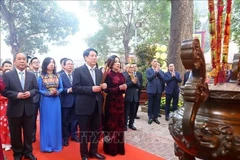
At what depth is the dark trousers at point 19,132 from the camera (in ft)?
8.05

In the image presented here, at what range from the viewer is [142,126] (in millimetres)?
4172

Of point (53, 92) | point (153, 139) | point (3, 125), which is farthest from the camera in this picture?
point (153, 139)

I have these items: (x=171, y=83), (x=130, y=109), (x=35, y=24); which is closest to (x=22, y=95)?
(x=130, y=109)

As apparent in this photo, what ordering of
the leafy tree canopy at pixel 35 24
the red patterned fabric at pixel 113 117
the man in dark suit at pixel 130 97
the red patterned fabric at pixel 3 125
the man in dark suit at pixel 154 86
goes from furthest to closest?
1. the leafy tree canopy at pixel 35 24
2. the man in dark suit at pixel 154 86
3. the man in dark suit at pixel 130 97
4. the red patterned fabric at pixel 3 125
5. the red patterned fabric at pixel 113 117

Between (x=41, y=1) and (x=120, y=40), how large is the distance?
6.35m

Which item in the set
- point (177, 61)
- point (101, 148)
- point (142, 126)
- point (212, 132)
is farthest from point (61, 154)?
point (177, 61)

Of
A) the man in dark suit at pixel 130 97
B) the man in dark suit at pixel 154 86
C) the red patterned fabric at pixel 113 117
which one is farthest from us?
the man in dark suit at pixel 154 86

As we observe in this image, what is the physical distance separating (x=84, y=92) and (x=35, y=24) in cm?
998

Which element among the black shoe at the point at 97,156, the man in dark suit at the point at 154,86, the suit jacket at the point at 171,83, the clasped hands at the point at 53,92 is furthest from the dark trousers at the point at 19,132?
the suit jacket at the point at 171,83

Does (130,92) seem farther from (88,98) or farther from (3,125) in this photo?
(3,125)

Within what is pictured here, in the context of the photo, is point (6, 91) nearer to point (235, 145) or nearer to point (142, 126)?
point (235, 145)

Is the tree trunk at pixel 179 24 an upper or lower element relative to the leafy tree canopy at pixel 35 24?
lower

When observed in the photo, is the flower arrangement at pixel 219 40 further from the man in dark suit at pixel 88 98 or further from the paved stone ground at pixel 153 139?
the paved stone ground at pixel 153 139

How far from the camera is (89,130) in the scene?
100 inches
